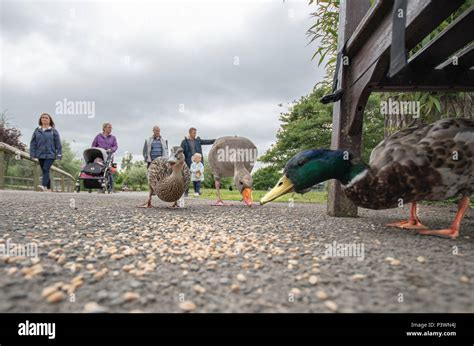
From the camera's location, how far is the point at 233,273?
1.52 metres

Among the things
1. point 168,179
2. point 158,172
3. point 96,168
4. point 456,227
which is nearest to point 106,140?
point 96,168

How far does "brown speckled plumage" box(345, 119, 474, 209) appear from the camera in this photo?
85.2 inches

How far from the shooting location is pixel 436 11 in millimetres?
1799

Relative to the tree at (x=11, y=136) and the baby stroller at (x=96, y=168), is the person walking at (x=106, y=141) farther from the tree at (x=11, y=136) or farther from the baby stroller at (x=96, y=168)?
the tree at (x=11, y=136)

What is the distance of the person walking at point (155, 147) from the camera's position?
25.5 ft

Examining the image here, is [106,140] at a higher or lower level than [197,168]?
higher

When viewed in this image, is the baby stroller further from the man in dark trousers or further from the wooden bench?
the wooden bench

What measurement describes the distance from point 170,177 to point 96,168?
5670 millimetres

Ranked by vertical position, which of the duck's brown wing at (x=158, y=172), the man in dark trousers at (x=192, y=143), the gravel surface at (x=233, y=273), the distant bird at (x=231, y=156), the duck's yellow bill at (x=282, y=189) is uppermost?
the man in dark trousers at (x=192, y=143)

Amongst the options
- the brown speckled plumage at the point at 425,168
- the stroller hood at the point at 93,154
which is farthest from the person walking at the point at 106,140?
the brown speckled plumage at the point at 425,168

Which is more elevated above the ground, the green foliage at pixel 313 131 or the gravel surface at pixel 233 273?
the green foliage at pixel 313 131

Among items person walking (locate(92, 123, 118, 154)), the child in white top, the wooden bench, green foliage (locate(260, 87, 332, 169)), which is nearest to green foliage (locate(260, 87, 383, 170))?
green foliage (locate(260, 87, 332, 169))

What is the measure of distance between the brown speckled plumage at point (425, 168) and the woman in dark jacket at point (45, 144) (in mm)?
8086

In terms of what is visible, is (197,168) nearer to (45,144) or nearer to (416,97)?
(45,144)
